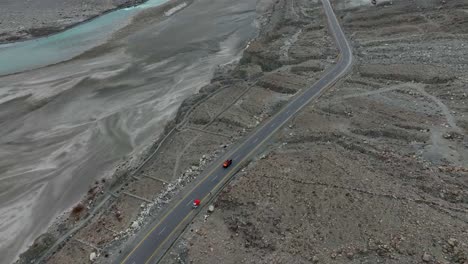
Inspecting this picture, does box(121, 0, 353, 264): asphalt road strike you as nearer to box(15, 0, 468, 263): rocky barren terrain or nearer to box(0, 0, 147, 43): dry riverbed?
box(15, 0, 468, 263): rocky barren terrain

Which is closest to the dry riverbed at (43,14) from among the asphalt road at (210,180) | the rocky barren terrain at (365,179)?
the rocky barren terrain at (365,179)

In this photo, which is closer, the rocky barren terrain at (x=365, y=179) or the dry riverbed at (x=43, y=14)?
the rocky barren terrain at (x=365, y=179)

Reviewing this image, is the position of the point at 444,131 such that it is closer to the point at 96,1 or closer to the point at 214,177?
the point at 214,177

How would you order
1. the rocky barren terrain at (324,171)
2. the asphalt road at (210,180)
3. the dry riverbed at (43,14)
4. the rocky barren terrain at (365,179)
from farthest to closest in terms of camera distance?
the dry riverbed at (43,14) < the asphalt road at (210,180) < the rocky barren terrain at (324,171) < the rocky barren terrain at (365,179)

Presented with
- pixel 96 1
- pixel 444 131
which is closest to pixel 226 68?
pixel 444 131

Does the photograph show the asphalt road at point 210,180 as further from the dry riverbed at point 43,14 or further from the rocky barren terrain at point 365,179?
the dry riverbed at point 43,14

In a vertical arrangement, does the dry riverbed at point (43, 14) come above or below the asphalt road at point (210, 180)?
above

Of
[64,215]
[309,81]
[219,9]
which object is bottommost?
[64,215]
